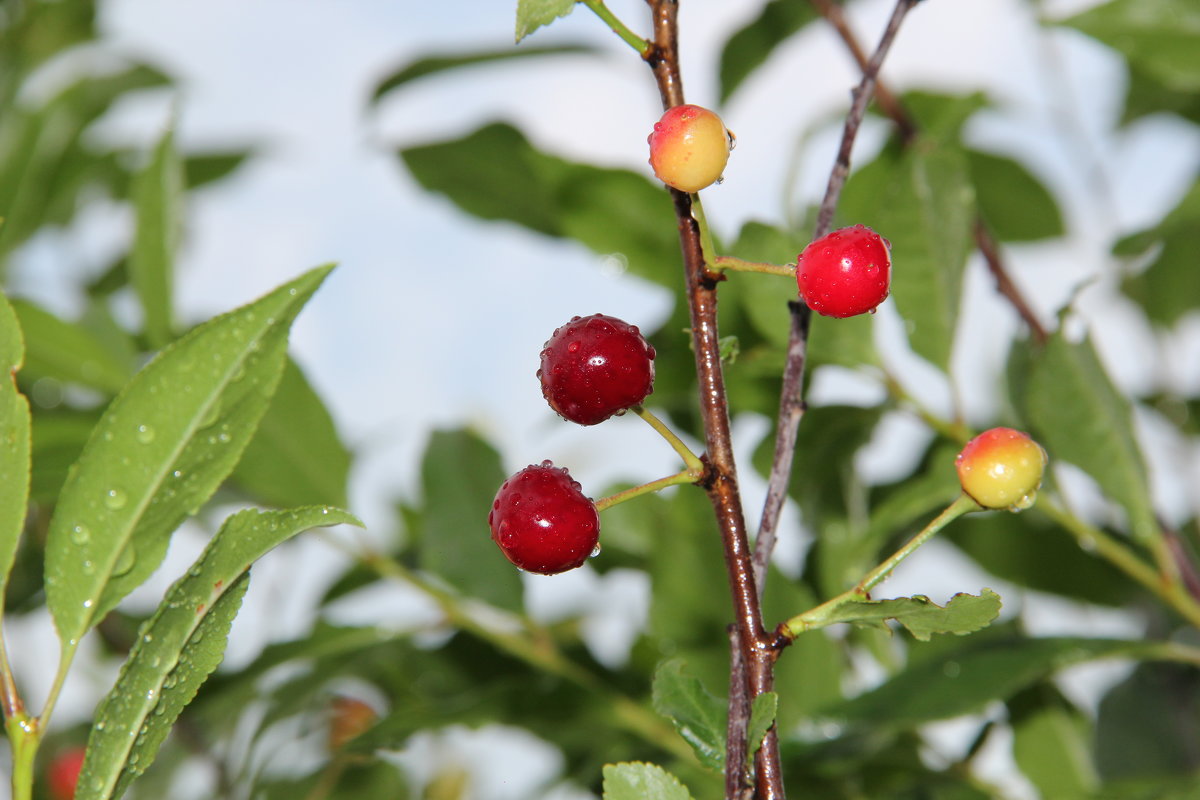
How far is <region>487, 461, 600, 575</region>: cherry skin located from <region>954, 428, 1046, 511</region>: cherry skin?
0.19 meters

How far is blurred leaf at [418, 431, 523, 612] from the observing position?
1243 mm

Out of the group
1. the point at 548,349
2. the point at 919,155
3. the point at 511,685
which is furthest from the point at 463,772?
the point at 548,349

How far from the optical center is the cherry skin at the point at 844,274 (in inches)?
21.1

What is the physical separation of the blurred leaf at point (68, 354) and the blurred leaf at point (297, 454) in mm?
171

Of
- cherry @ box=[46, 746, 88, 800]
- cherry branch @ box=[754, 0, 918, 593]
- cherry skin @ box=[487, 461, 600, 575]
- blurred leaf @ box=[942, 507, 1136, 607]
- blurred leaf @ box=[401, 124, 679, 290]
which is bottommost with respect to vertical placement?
cherry @ box=[46, 746, 88, 800]

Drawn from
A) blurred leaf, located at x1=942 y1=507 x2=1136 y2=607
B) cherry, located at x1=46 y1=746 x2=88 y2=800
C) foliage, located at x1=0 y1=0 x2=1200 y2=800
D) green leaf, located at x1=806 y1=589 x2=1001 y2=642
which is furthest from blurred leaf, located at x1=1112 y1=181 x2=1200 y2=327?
cherry, located at x1=46 y1=746 x2=88 y2=800

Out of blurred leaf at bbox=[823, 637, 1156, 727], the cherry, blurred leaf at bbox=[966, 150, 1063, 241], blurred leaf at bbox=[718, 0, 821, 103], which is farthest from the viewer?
the cherry

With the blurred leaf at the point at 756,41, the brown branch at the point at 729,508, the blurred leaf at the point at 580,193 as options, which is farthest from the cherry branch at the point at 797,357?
the blurred leaf at the point at 756,41

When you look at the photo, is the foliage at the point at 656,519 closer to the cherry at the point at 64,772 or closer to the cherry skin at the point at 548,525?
the cherry skin at the point at 548,525

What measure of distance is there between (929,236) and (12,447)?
0.72 meters

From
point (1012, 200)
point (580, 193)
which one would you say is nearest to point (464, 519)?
point (580, 193)

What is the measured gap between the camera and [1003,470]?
1.81 ft

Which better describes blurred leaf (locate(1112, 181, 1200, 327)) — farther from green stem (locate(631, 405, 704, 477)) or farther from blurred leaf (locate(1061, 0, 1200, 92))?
green stem (locate(631, 405, 704, 477))

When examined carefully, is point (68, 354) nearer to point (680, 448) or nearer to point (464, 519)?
point (464, 519)
